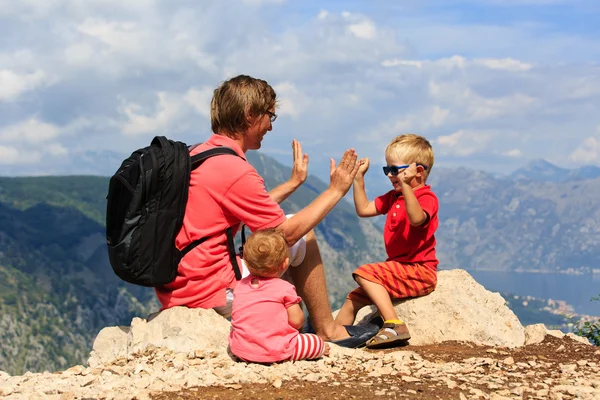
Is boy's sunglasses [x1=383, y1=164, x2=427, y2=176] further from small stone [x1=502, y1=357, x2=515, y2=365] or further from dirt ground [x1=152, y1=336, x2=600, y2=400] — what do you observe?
dirt ground [x1=152, y1=336, x2=600, y2=400]

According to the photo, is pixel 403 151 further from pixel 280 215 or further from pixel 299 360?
pixel 299 360

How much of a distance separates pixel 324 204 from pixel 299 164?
44.3 inches

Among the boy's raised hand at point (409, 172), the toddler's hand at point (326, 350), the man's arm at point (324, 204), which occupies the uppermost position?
the boy's raised hand at point (409, 172)

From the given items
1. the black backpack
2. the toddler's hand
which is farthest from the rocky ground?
the black backpack

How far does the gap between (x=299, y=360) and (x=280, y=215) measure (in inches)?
62.4

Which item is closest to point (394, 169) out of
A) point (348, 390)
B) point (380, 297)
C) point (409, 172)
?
point (409, 172)

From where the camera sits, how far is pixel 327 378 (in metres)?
6.62

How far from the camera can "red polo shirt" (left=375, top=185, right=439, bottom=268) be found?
351 inches

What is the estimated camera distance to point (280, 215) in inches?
284

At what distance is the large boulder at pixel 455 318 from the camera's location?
31.4ft

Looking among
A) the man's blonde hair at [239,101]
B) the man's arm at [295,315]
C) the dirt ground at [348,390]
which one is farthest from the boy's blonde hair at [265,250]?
the man's blonde hair at [239,101]

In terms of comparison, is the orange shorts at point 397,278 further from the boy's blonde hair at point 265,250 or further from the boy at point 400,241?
the boy's blonde hair at point 265,250

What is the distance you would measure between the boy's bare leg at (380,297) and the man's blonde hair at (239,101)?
2.82 metres

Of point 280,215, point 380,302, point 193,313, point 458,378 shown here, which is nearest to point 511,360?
point 458,378
